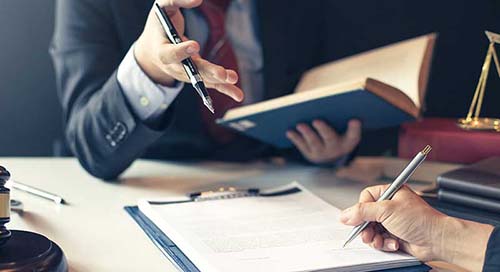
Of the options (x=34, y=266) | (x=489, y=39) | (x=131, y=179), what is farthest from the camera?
(x=131, y=179)

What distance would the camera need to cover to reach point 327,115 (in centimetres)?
117

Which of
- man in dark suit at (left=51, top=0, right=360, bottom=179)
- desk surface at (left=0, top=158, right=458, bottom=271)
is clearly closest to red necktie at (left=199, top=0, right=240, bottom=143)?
man in dark suit at (left=51, top=0, right=360, bottom=179)

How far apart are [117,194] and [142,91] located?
0.55 feet

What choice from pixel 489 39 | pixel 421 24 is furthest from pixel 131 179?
pixel 421 24

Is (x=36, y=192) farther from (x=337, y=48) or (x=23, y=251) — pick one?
(x=337, y=48)

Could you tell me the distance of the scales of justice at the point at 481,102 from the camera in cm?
102

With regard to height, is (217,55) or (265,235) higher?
(217,55)

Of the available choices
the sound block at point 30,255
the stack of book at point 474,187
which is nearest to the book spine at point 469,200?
the stack of book at point 474,187

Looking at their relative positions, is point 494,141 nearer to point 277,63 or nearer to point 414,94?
point 414,94

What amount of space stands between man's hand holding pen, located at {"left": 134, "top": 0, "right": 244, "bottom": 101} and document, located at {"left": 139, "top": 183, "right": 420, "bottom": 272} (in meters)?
0.17

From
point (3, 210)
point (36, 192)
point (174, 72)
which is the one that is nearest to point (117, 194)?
point (36, 192)

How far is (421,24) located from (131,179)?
860 mm

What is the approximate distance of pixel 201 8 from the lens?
139 centimetres

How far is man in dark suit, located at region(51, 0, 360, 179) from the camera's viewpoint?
104 centimetres
